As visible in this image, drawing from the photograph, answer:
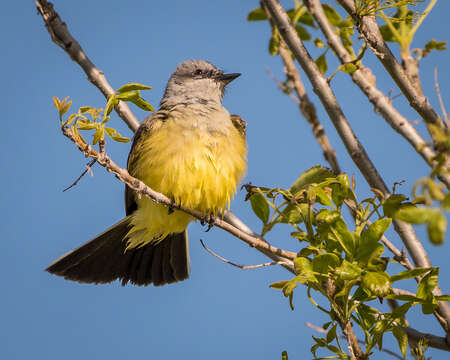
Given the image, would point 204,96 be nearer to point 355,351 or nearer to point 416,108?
point 416,108

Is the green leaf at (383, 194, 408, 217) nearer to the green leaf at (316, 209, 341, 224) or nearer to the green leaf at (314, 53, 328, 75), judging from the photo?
the green leaf at (316, 209, 341, 224)

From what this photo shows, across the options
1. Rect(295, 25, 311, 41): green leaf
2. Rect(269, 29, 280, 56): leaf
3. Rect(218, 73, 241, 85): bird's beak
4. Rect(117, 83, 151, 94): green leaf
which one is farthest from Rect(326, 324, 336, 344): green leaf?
Rect(218, 73, 241, 85): bird's beak

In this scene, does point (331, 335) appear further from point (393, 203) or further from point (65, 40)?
point (65, 40)

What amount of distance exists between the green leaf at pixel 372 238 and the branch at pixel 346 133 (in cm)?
67

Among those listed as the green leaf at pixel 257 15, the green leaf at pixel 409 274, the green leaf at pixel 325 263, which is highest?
the green leaf at pixel 257 15

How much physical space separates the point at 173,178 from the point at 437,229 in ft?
9.99

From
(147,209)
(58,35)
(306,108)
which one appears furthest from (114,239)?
(306,108)

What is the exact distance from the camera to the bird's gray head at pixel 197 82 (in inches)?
202

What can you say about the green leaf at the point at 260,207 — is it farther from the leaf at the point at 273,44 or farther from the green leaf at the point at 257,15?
the green leaf at the point at 257,15

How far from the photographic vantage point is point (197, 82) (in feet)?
17.7

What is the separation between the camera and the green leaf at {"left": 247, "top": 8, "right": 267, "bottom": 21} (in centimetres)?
409

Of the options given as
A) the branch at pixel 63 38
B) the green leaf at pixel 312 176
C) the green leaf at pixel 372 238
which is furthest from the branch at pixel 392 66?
the branch at pixel 63 38

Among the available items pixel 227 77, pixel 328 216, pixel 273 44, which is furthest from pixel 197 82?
pixel 328 216

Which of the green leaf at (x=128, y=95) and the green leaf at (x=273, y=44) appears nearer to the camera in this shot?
the green leaf at (x=128, y=95)
